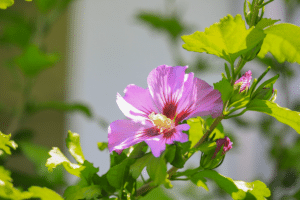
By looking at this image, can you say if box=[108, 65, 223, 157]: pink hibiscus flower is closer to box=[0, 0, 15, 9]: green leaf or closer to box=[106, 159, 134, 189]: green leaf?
box=[106, 159, 134, 189]: green leaf

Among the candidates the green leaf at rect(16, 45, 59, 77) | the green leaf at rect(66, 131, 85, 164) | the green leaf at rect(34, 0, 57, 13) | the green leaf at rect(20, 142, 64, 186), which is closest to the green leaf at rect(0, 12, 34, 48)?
the green leaf at rect(34, 0, 57, 13)

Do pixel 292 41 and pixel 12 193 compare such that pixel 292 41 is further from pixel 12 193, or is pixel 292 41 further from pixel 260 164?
pixel 260 164

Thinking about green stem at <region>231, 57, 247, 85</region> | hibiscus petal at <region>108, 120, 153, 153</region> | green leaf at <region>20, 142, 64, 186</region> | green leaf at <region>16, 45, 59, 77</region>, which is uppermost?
green leaf at <region>16, 45, 59, 77</region>

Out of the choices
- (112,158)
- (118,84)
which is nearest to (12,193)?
(112,158)

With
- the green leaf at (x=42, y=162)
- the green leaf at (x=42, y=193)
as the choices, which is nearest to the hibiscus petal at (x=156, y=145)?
the green leaf at (x=42, y=193)

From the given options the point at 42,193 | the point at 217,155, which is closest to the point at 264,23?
the point at 217,155

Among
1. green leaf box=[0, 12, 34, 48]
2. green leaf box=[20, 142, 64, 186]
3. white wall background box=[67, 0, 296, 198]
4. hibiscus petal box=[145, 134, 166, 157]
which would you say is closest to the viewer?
hibiscus petal box=[145, 134, 166, 157]

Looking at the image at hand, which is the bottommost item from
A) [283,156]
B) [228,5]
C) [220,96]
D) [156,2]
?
[283,156]
